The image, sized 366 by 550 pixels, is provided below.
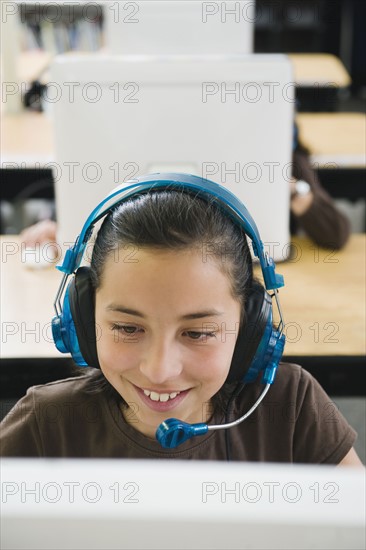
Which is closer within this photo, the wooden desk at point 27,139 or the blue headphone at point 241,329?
the blue headphone at point 241,329

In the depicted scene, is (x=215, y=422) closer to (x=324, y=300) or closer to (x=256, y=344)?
(x=256, y=344)

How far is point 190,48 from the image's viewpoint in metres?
2.41

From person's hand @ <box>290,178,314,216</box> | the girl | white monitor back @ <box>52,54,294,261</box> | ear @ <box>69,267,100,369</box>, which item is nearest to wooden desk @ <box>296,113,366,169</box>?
person's hand @ <box>290,178,314,216</box>

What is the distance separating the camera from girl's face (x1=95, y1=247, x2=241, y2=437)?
0.87 metres

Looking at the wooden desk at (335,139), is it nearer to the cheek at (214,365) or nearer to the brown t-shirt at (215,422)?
the brown t-shirt at (215,422)

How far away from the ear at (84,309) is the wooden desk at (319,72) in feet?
7.06

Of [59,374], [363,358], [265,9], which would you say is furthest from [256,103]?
[265,9]

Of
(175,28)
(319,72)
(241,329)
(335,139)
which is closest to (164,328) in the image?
(241,329)

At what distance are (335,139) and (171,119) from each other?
99 centimetres

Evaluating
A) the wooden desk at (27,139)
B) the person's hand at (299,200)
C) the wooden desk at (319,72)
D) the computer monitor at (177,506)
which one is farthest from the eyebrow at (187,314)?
the wooden desk at (319,72)

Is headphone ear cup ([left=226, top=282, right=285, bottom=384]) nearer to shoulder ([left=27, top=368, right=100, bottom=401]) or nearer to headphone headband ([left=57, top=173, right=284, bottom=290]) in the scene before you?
headphone headband ([left=57, top=173, right=284, bottom=290])

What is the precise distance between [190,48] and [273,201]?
110 cm

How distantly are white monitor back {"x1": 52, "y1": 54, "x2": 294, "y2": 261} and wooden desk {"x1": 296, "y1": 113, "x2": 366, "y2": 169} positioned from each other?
2.26ft

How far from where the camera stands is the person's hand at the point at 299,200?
183cm
